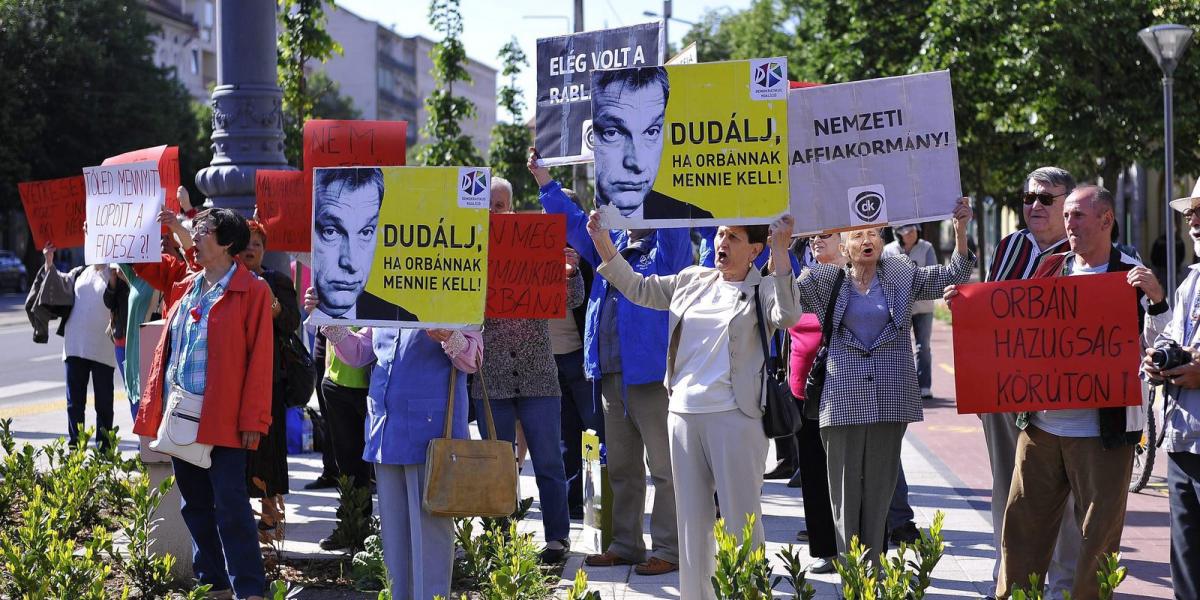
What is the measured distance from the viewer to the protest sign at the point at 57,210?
26.9ft

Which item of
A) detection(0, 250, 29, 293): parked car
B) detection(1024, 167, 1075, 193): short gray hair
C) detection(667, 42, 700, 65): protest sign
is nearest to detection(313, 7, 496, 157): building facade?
detection(0, 250, 29, 293): parked car

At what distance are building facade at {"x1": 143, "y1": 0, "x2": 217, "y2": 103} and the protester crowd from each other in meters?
71.7

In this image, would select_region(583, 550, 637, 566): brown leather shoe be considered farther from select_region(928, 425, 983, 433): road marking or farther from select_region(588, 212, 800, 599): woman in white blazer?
select_region(928, 425, 983, 433): road marking

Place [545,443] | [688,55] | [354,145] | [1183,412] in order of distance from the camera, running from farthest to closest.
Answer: [354,145], [545,443], [688,55], [1183,412]

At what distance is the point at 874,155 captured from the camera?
5.67 metres

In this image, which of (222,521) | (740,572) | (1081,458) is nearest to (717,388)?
(740,572)

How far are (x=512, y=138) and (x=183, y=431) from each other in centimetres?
1672

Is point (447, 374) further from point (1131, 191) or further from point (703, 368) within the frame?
point (1131, 191)

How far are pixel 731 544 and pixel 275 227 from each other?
374 centimetres

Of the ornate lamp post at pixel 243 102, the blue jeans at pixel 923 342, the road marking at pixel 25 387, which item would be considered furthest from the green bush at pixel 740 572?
the road marking at pixel 25 387

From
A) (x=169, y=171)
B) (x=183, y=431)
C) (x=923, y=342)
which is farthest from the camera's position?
(x=923, y=342)

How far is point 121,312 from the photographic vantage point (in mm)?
9148

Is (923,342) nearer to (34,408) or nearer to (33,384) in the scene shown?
(34,408)

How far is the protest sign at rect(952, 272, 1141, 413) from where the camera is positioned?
17.2 feet
